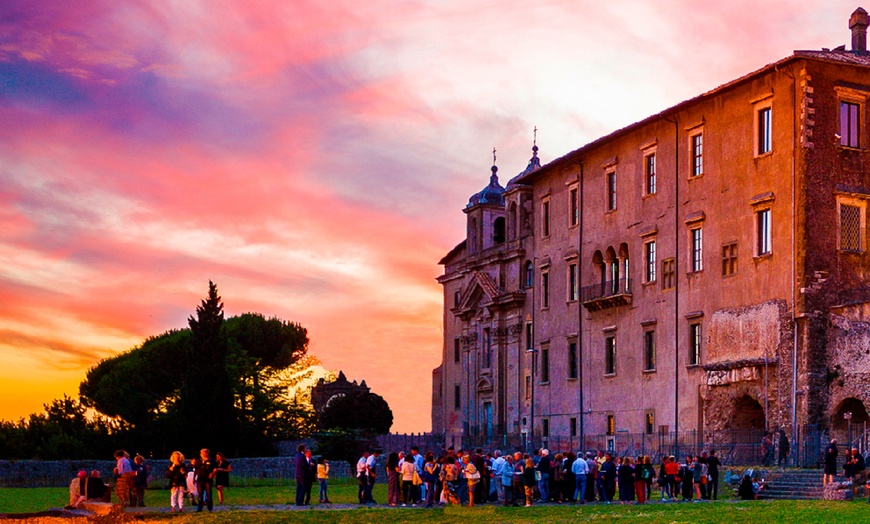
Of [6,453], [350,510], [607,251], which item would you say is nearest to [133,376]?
[6,453]

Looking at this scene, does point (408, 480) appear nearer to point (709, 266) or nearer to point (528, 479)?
point (528, 479)

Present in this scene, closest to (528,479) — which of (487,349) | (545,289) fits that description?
(545,289)

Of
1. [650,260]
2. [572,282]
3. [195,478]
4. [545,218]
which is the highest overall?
[545,218]

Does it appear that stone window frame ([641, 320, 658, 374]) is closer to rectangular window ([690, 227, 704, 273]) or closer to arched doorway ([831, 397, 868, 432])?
rectangular window ([690, 227, 704, 273])

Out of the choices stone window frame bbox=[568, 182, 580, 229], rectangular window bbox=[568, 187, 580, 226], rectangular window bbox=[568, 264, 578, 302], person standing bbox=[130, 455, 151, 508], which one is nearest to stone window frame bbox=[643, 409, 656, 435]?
rectangular window bbox=[568, 264, 578, 302]

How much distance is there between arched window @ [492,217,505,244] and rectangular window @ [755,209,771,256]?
32016 millimetres

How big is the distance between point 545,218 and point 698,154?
49.4ft

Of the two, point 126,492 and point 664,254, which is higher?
point 664,254

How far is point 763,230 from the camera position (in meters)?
51.5

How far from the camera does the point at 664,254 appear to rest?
5766cm

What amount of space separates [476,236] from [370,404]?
11588 mm

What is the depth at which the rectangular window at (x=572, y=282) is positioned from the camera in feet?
216

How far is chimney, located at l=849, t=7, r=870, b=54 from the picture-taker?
5609cm

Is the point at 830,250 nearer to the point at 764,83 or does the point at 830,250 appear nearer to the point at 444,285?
the point at 764,83
